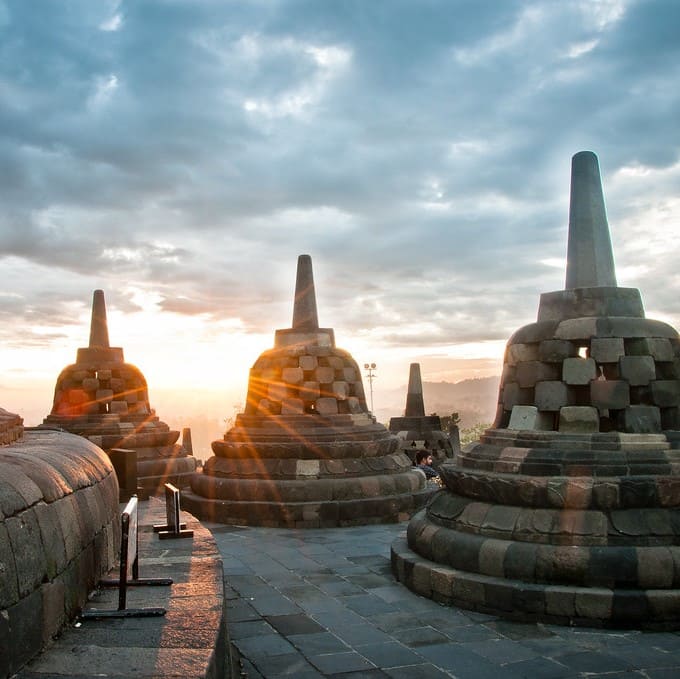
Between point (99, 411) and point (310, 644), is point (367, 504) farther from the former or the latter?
point (99, 411)

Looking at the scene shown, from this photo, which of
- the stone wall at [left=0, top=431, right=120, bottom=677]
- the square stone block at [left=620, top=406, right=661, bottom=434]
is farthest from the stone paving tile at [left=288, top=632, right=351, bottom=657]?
the square stone block at [left=620, top=406, right=661, bottom=434]

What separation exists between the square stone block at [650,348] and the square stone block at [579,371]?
0.37 m

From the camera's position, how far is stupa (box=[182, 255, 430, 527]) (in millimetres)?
9609

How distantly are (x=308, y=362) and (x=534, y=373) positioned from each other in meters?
4.97

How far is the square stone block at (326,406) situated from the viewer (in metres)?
10.7

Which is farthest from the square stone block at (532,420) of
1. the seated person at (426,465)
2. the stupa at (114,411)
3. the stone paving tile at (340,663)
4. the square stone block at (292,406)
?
the stupa at (114,411)

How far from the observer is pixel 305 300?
37.7 ft

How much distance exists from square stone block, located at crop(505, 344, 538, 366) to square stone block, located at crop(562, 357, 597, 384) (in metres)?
0.34

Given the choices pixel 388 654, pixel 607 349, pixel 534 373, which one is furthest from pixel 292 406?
pixel 388 654

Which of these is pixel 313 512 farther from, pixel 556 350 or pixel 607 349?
pixel 607 349

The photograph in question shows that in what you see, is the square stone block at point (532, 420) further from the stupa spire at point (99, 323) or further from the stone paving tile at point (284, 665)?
the stupa spire at point (99, 323)

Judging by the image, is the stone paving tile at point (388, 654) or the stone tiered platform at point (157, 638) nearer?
the stone tiered platform at point (157, 638)

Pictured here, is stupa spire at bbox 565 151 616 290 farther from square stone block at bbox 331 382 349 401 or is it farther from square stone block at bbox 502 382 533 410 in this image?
square stone block at bbox 331 382 349 401

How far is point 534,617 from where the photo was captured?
16.8 feet
